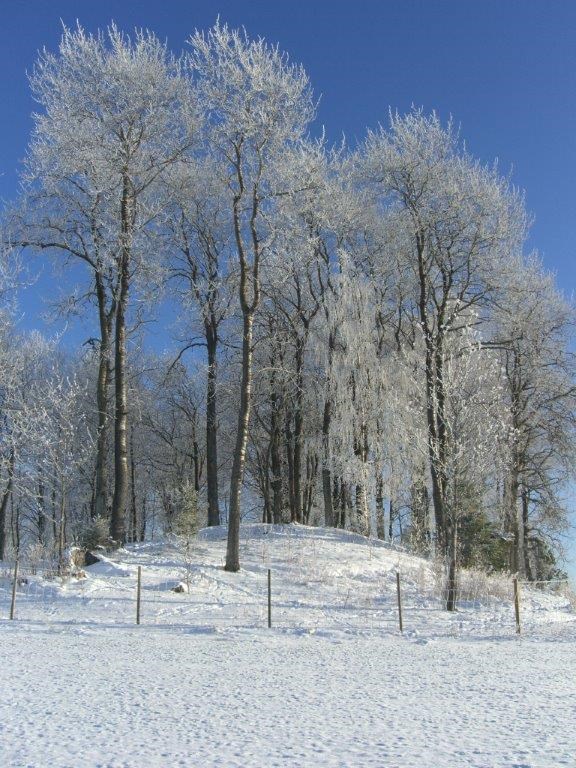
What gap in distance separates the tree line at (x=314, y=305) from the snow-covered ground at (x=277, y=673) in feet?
6.35

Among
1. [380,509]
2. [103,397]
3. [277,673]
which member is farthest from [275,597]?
[380,509]

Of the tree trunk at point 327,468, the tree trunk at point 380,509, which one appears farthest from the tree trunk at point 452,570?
the tree trunk at point 327,468

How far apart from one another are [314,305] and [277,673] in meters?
19.2

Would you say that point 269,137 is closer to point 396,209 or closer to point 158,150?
point 158,150

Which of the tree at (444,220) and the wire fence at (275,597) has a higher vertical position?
the tree at (444,220)

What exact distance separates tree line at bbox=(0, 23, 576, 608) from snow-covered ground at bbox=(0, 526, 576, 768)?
6.35 ft

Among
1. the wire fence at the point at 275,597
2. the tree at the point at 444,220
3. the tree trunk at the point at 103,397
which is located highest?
the tree at the point at 444,220

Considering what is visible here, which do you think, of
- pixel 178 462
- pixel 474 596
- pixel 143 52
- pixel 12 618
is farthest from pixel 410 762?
pixel 178 462

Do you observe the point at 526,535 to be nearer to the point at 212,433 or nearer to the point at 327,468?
the point at 327,468

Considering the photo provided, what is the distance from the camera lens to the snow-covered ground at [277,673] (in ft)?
16.1

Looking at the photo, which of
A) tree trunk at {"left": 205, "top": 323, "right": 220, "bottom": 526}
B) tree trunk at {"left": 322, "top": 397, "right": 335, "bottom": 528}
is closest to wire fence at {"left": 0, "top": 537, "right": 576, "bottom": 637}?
tree trunk at {"left": 205, "top": 323, "right": 220, "bottom": 526}

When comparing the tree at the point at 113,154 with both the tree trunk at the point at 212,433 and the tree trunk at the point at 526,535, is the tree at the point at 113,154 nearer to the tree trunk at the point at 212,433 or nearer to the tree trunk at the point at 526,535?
the tree trunk at the point at 212,433

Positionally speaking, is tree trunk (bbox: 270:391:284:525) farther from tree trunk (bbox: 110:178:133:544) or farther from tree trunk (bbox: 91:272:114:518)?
tree trunk (bbox: 110:178:133:544)

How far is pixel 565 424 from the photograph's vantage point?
A: 2450cm
